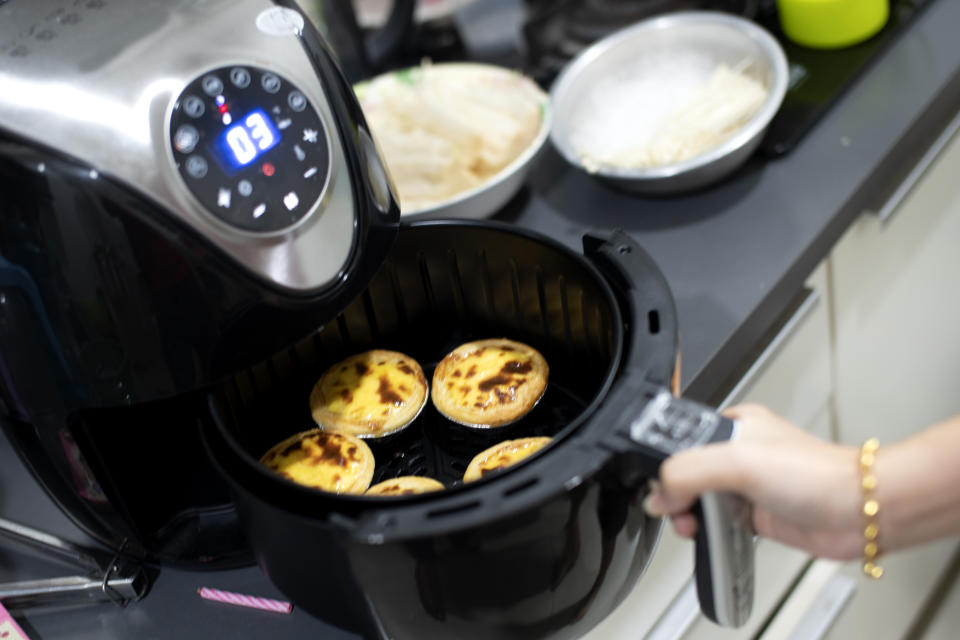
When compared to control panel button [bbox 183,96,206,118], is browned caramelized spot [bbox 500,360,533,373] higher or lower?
lower

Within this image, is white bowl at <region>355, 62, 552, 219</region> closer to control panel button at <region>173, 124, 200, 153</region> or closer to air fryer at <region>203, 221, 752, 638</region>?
air fryer at <region>203, 221, 752, 638</region>

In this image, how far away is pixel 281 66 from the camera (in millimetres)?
570

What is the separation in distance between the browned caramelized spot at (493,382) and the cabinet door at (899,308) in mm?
420

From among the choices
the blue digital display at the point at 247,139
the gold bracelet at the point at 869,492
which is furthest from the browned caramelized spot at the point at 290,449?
the gold bracelet at the point at 869,492

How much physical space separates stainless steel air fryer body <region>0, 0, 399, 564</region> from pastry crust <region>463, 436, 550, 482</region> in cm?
14

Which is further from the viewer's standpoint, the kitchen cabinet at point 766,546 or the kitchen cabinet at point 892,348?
the kitchen cabinet at point 892,348

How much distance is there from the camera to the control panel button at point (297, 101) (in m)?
0.57

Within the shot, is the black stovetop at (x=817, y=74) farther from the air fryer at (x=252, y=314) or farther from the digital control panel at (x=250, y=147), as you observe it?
the digital control panel at (x=250, y=147)

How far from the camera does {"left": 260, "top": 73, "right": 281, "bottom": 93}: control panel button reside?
0.56 m

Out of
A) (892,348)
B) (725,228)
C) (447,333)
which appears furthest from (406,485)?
(892,348)

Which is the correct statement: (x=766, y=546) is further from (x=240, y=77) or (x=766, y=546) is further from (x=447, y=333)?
(x=240, y=77)

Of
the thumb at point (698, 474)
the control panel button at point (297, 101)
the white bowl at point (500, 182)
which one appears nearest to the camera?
the thumb at point (698, 474)

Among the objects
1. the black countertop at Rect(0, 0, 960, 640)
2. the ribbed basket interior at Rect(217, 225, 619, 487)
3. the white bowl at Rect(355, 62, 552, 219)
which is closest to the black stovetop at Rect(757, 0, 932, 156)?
the black countertop at Rect(0, 0, 960, 640)

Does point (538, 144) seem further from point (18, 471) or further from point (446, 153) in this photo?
point (18, 471)
